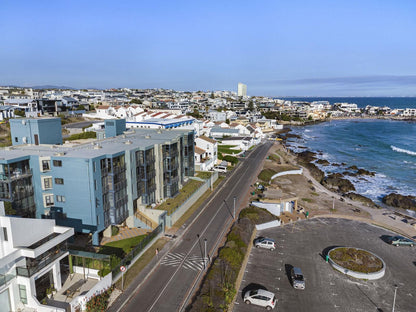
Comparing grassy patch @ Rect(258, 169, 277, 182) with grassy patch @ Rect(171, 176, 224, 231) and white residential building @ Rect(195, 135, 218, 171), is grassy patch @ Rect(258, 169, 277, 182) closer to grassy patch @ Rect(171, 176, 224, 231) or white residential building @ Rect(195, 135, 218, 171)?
white residential building @ Rect(195, 135, 218, 171)

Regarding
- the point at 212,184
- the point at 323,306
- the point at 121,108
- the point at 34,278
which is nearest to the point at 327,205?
the point at 212,184

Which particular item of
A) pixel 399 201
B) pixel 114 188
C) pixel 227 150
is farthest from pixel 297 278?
pixel 227 150

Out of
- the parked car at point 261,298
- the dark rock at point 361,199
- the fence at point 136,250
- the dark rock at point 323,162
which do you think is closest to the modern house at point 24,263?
the fence at point 136,250

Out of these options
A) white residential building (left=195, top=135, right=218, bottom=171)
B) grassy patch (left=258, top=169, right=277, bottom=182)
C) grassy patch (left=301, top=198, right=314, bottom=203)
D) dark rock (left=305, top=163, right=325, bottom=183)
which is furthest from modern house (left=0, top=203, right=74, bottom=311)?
dark rock (left=305, top=163, right=325, bottom=183)

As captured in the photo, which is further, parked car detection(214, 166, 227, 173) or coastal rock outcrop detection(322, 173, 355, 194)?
parked car detection(214, 166, 227, 173)

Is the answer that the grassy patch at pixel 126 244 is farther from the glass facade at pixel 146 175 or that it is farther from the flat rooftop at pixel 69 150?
the flat rooftop at pixel 69 150

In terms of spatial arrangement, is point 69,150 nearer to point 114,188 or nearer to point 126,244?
point 114,188

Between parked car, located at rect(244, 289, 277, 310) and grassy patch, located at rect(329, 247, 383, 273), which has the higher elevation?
parked car, located at rect(244, 289, 277, 310)
